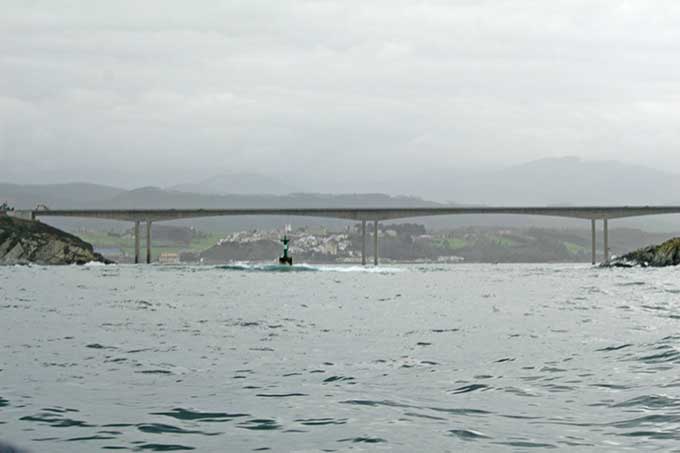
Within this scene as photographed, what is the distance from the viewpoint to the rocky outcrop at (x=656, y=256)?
144500 millimetres

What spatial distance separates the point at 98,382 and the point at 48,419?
3513 millimetres

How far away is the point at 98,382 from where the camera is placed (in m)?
15.3

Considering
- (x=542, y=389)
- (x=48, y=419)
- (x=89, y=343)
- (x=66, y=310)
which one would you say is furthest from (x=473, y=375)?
(x=66, y=310)

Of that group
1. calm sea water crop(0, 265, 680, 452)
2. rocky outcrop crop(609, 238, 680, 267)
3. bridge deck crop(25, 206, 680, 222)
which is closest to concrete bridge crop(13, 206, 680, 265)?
bridge deck crop(25, 206, 680, 222)

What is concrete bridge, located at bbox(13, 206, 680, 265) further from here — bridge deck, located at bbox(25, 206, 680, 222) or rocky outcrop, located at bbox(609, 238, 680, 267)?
rocky outcrop, located at bbox(609, 238, 680, 267)

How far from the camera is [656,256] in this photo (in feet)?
487

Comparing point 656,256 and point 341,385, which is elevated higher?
point 341,385

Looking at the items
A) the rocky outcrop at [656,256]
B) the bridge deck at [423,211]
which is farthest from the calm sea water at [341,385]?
the bridge deck at [423,211]

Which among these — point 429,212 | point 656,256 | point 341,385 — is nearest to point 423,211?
point 429,212

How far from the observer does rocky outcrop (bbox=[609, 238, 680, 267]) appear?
144500 mm

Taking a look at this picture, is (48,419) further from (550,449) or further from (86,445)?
(550,449)

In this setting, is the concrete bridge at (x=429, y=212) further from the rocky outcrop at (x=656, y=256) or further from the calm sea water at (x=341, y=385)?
the calm sea water at (x=341, y=385)

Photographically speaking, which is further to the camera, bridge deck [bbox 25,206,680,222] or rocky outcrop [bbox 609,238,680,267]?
bridge deck [bbox 25,206,680,222]

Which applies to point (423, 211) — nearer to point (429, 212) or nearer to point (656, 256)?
point (429, 212)
